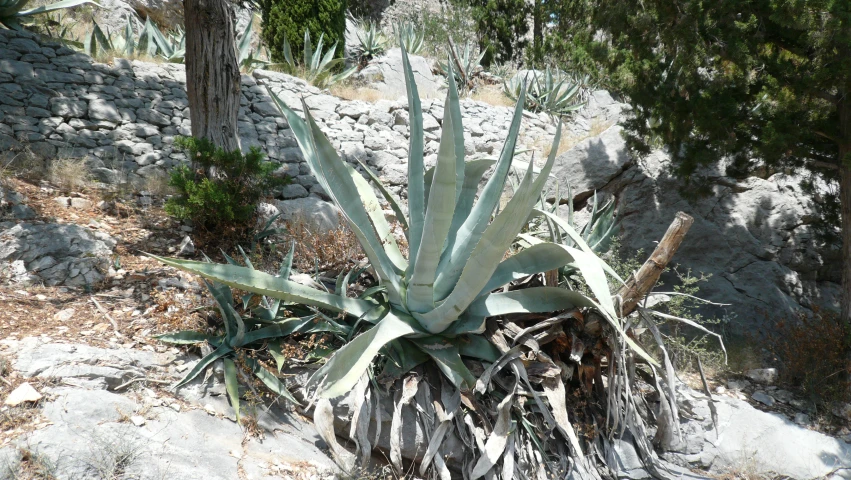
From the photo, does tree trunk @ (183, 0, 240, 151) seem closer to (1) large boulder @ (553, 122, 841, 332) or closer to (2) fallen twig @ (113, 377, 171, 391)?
(2) fallen twig @ (113, 377, 171, 391)

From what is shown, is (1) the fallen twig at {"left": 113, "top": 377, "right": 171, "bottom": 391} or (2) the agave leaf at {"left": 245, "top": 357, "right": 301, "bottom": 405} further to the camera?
(2) the agave leaf at {"left": 245, "top": 357, "right": 301, "bottom": 405}

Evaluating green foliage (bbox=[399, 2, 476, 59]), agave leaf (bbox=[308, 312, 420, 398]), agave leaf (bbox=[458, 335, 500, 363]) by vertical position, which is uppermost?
green foliage (bbox=[399, 2, 476, 59])

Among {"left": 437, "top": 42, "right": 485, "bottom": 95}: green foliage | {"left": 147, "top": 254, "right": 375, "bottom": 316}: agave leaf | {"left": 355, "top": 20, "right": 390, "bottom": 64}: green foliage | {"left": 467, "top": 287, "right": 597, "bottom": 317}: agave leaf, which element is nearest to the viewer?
{"left": 147, "top": 254, "right": 375, "bottom": 316}: agave leaf

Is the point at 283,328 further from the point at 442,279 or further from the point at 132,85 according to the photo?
the point at 132,85

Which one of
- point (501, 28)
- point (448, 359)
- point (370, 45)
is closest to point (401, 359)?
point (448, 359)

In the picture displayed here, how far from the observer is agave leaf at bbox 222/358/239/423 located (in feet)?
8.53

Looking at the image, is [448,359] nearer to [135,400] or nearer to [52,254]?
[135,400]

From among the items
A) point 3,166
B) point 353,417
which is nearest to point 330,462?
point 353,417

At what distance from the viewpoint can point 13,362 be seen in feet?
8.16

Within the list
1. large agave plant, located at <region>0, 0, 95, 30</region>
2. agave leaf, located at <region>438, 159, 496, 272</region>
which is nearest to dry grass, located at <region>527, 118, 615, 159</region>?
agave leaf, located at <region>438, 159, 496, 272</region>

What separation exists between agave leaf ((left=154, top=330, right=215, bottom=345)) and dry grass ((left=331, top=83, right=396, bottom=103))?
20.1 ft

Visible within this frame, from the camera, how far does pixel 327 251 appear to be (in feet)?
12.3

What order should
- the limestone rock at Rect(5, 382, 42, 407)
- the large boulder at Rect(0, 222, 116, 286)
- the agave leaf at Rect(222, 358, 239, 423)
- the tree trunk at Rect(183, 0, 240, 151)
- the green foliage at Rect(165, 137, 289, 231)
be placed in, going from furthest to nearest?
the tree trunk at Rect(183, 0, 240, 151) → the green foliage at Rect(165, 137, 289, 231) → the large boulder at Rect(0, 222, 116, 286) → the agave leaf at Rect(222, 358, 239, 423) → the limestone rock at Rect(5, 382, 42, 407)

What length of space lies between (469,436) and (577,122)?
802 cm
